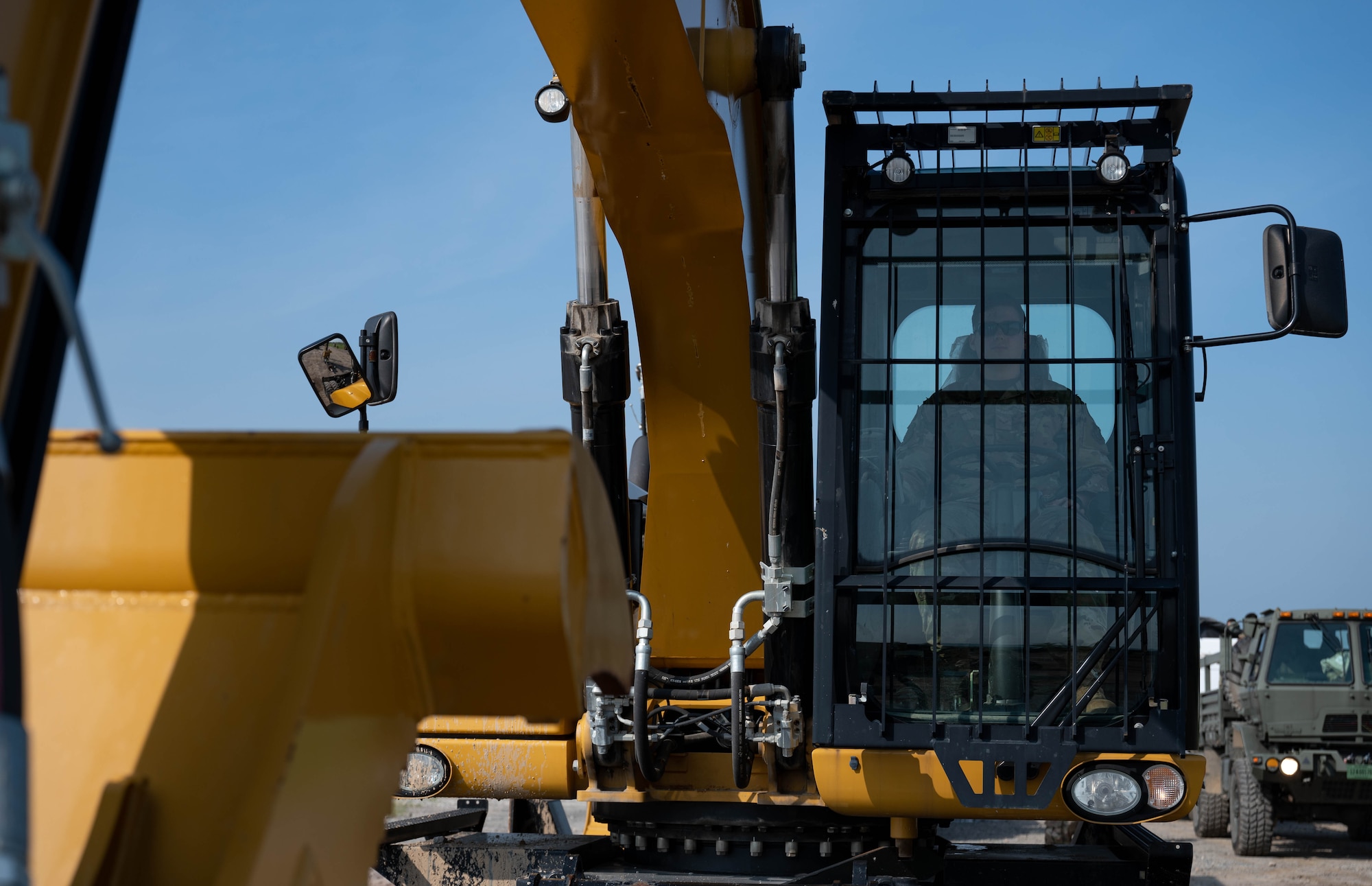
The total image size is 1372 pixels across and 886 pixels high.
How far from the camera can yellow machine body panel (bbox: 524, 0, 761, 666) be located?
3.77m

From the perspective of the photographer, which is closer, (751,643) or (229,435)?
(229,435)

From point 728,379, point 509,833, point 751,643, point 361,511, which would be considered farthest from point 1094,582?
point 361,511

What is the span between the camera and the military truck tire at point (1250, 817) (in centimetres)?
1241

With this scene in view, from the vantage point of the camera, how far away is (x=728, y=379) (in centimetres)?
473

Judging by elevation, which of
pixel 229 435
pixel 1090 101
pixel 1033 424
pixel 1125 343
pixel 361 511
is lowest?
pixel 361 511

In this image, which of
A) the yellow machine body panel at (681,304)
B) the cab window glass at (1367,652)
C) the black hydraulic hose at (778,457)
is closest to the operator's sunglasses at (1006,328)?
the black hydraulic hose at (778,457)

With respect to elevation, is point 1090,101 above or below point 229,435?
above

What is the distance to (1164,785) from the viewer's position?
3922mm

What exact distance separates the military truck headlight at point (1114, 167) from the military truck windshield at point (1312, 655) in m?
10.3

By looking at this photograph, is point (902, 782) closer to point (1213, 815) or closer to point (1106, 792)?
point (1106, 792)

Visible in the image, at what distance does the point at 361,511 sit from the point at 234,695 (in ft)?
1.00

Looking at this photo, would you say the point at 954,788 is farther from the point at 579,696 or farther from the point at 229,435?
the point at 229,435

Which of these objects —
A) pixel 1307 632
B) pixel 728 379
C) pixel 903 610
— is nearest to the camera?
pixel 903 610

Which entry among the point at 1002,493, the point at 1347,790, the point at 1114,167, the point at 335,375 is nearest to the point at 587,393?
the point at 335,375
